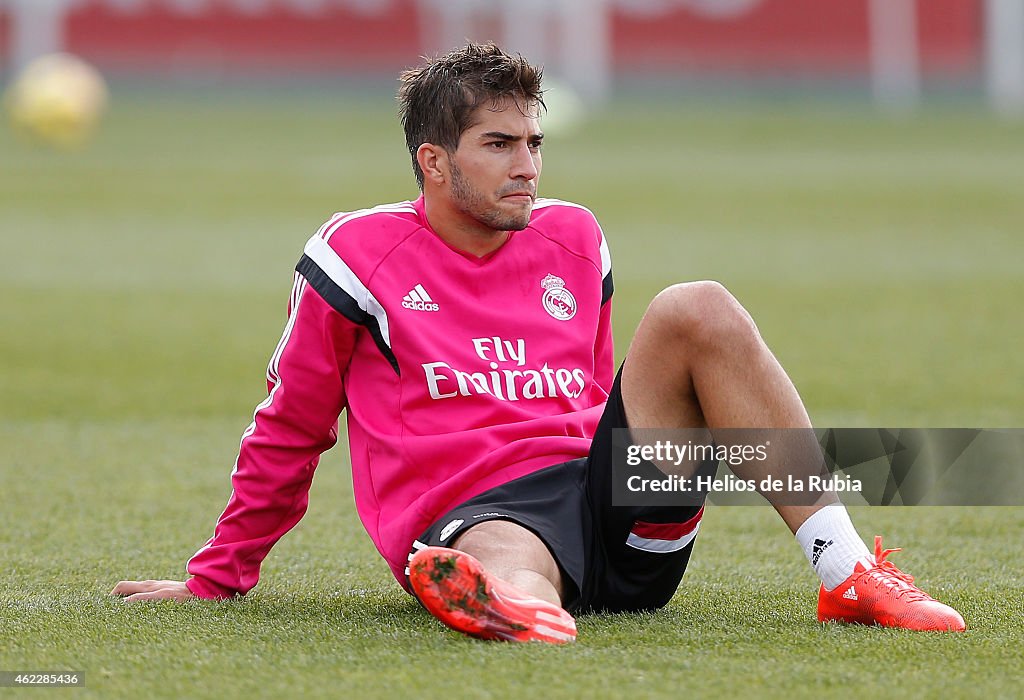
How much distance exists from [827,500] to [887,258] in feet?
24.9

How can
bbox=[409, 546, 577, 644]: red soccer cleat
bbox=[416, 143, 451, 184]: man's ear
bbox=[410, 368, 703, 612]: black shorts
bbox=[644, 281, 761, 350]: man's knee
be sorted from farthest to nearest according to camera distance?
bbox=[416, 143, 451, 184]: man's ear, bbox=[410, 368, 703, 612]: black shorts, bbox=[644, 281, 761, 350]: man's knee, bbox=[409, 546, 577, 644]: red soccer cleat

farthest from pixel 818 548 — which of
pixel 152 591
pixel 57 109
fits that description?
pixel 57 109

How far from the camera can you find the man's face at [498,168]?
9.86 feet

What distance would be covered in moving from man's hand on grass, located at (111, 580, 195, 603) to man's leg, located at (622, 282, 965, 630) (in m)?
0.95

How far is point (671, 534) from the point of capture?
2857 millimetres

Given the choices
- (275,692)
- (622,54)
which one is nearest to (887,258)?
(275,692)

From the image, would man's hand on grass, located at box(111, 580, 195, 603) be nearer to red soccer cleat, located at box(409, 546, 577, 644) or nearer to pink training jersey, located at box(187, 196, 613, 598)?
pink training jersey, located at box(187, 196, 613, 598)

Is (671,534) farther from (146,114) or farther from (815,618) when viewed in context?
(146,114)

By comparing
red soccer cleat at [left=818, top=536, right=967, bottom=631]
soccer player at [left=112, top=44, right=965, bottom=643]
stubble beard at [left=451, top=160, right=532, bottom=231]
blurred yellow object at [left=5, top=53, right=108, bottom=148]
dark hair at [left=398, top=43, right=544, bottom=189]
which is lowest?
red soccer cleat at [left=818, top=536, right=967, bottom=631]

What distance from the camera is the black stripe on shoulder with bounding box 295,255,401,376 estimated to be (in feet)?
9.68

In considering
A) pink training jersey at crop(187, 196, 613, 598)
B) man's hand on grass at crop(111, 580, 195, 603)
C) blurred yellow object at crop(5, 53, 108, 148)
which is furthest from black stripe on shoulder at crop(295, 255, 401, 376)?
blurred yellow object at crop(5, 53, 108, 148)

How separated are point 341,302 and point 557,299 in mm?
441

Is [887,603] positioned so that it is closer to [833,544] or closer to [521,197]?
[833,544]

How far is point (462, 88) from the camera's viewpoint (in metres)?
3.04
